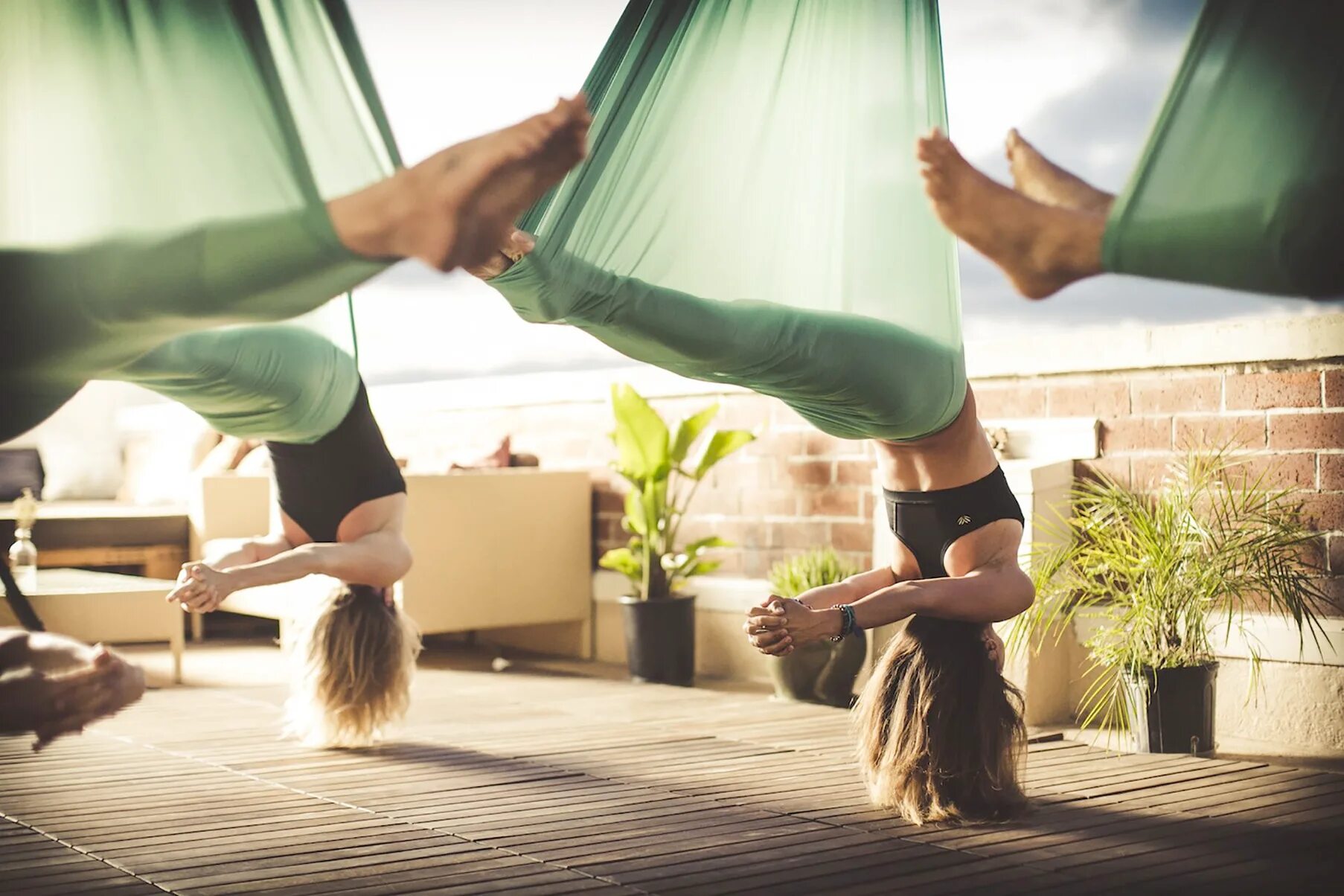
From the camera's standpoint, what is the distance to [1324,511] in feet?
11.4

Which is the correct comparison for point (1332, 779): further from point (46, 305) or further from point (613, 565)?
point (46, 305)

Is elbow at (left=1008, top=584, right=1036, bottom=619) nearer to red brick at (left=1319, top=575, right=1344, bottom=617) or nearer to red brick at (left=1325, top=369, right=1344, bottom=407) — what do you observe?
red brick at (left=1319, top=575, right=1344, bottom=617)

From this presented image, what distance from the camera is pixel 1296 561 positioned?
337 cm

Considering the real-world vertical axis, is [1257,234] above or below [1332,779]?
above

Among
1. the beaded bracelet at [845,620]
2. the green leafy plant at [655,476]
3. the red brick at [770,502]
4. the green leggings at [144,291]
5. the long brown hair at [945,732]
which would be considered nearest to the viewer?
the green leggings at [144,291]

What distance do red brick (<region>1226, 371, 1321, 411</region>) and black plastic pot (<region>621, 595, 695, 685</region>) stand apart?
1934 millimetres

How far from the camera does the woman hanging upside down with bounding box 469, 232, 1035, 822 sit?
247 centimetres

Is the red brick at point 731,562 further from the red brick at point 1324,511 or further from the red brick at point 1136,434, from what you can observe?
the red brick at point 1324,511

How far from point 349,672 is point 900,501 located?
1499mm

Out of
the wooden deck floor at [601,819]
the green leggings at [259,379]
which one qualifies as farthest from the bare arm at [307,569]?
the wooden deck floor at [601,819]

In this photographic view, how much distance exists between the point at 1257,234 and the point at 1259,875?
1.11 metres

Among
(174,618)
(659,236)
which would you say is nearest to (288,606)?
(174,618)

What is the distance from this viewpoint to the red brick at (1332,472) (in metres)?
3.45

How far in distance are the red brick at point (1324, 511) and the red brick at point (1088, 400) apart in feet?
1.83
